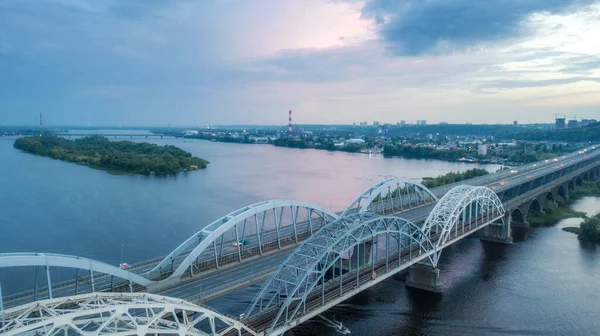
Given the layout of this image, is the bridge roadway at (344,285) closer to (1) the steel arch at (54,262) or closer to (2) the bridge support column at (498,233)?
(1) the steel arch at (54,262)

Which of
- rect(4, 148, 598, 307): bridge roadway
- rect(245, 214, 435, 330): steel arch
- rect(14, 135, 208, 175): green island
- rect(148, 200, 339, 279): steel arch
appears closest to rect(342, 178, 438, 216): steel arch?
rect(245, 214, 435, 330): steel arch

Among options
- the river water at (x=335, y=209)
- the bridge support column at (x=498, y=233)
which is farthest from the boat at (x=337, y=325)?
the bridge support column at (x=498, y=233)

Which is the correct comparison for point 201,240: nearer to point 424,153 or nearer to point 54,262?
point 54,262

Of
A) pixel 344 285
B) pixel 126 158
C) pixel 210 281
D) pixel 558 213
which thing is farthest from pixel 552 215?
pixel 126 158

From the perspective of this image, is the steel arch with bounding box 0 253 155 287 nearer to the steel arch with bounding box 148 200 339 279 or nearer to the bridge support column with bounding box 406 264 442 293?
the steel arch with bounding box 148 200 339 279

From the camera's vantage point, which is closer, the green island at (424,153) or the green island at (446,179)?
the green island at (446,179)

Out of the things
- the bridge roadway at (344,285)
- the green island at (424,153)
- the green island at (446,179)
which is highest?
the green island at (424,153)
